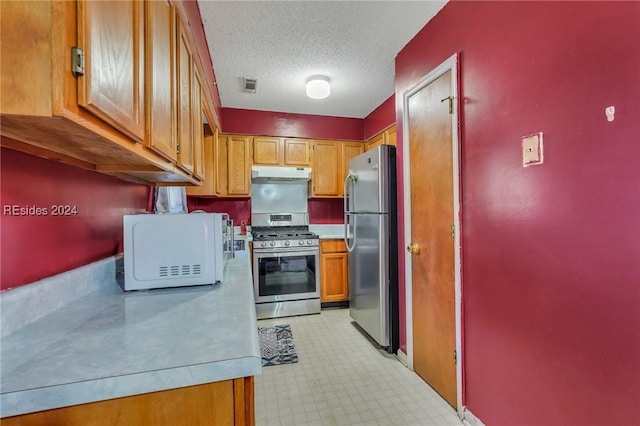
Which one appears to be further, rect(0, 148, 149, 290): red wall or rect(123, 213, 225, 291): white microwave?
rect(123, 213, 225, 291): white microwave

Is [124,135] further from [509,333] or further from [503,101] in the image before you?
[509,333]

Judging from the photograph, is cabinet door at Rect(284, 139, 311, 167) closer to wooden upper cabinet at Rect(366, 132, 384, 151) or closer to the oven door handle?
wooden upper cabinet at Rect(366, 132, 384, 151)

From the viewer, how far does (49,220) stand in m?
1.02

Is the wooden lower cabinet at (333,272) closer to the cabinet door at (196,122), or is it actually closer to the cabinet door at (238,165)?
the cabinet door at (238,165)

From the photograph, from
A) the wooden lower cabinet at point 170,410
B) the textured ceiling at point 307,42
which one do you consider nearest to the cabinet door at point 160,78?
the wooden lower cabinet at point 170,410

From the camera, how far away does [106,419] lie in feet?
1.97

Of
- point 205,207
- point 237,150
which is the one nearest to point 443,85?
point 237,150

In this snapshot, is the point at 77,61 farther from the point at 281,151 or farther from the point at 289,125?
the point at 289,125

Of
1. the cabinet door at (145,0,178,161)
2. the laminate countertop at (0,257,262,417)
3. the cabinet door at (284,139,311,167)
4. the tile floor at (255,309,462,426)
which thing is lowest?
the tile floor at (255,309,462,426)

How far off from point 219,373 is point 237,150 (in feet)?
10.9

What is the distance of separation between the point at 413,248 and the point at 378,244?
0.43 meters

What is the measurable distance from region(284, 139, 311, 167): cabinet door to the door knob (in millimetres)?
2058

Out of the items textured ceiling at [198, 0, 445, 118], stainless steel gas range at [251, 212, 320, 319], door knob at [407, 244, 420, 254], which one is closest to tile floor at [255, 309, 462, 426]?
stainless steel gas range at [251, 212, 320, 319]

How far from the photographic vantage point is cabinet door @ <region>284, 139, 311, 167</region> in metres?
3.82
